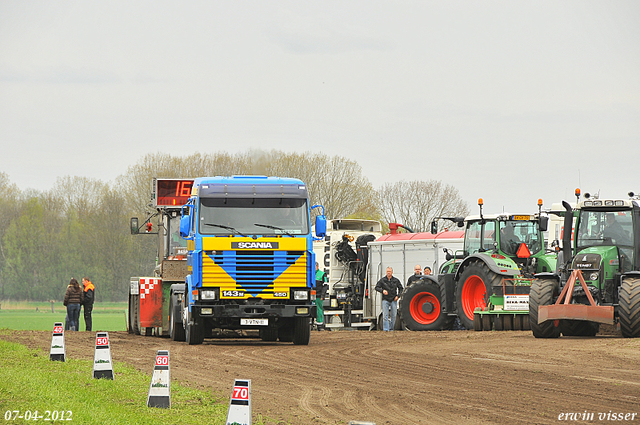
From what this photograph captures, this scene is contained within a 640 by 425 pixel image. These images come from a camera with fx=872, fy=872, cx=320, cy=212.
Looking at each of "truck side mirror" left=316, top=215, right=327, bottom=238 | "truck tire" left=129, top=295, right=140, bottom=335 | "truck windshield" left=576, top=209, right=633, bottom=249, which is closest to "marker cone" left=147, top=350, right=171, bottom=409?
"truck side mirror" left=316, top=215, right=327, bottom=238

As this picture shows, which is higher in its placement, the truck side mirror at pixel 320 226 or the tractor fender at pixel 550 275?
the truck side mirror at pixel 320 226

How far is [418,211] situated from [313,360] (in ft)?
150

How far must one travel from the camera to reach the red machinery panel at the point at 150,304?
22.1 m

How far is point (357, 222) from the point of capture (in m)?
30.6

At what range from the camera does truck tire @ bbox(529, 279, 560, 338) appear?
18.8 meters

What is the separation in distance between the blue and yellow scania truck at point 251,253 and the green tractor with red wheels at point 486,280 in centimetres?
595

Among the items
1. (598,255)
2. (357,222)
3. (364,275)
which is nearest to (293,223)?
(598,255)

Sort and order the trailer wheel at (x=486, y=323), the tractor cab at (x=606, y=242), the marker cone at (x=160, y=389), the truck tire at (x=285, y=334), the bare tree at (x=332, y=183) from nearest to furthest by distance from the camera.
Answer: the marker cone at (x=160, y=389)
the tractor cab at (x=606, y=242)
the truck tire at (x=285, y=334)
the trailer wheel at (x=486, y=323)
the bare tree at (x=332, y=183)

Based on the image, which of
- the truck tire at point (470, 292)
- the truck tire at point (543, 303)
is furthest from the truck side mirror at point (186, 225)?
the truck tire at point (470, 292)

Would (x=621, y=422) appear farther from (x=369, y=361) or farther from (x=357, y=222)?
(x=357, y=222)

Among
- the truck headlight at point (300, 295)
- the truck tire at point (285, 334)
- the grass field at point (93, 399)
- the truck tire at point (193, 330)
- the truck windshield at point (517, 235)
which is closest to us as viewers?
the grass field at point (93, 399)

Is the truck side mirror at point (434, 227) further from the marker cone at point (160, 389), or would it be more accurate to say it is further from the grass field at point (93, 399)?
the marker cone at point (160, 389)

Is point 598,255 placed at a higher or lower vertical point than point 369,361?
higher

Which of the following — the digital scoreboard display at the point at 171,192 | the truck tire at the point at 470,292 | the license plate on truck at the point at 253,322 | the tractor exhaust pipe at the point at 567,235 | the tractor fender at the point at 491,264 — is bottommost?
the license plate on truck at the point at 253,322
